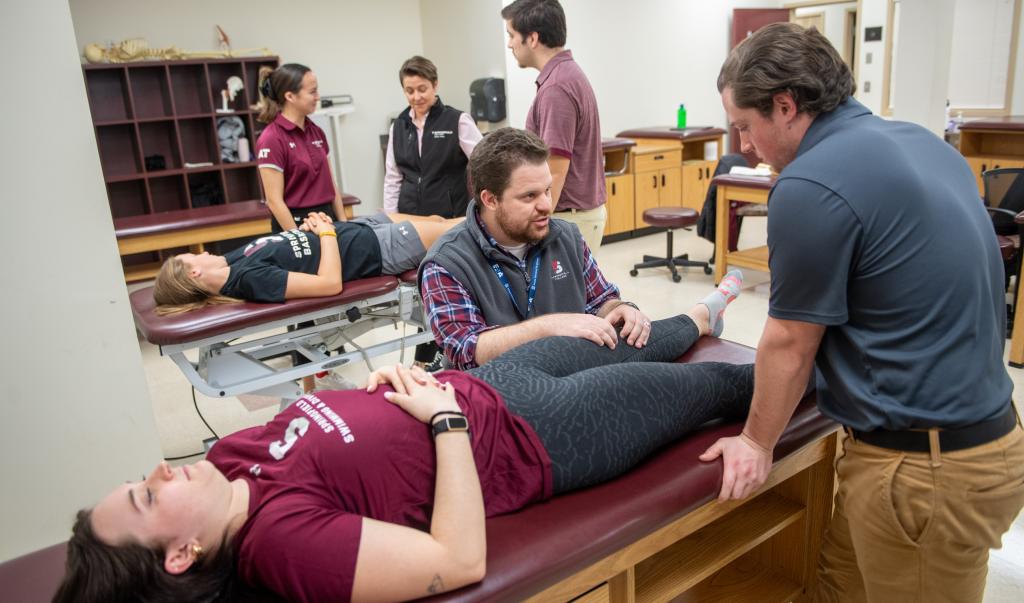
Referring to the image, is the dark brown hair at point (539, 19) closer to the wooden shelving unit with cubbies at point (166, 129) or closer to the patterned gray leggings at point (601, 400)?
the patterned gray leggings at point (601, 400)

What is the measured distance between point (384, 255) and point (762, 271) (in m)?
3.17

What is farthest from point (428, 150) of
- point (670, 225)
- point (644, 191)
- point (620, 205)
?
point (644, 191)

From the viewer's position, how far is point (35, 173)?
1.94 m

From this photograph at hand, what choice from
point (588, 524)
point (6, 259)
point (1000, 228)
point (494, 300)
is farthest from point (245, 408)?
point (1000, 228)

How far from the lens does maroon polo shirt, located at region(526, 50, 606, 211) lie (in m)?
2.79

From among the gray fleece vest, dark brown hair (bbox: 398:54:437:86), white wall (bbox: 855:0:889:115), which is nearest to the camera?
the gray fleece vest

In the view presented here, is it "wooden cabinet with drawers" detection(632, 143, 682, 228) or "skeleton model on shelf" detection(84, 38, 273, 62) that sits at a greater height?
"skeleton model on shelf" detection(84, 38, 273, 62)

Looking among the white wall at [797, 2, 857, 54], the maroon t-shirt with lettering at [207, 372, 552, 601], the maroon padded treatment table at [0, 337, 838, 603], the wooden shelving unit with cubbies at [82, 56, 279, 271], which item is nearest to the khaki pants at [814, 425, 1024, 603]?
the maroon padded treatment table at [0, 337, 838, 603]

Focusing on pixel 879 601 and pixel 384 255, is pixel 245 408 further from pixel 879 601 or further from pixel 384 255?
pixel 879 601

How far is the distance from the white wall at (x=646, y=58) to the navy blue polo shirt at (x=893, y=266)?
16.9 ft

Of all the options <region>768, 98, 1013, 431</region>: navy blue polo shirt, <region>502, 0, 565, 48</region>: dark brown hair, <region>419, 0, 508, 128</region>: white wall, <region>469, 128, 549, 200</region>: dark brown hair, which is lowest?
<region>768, 98, 1013, 431</region>: navy blue polo shirt

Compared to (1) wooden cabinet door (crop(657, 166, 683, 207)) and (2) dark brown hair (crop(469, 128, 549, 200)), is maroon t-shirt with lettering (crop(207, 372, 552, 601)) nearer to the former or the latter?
(2) dark brown hair (crop(469, 128, 549, 200))

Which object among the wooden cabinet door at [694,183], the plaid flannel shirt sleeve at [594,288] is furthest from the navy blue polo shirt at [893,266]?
the wooden cabinet door at [694,183]

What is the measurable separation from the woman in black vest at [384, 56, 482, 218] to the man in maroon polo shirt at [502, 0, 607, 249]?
1.77 feet
